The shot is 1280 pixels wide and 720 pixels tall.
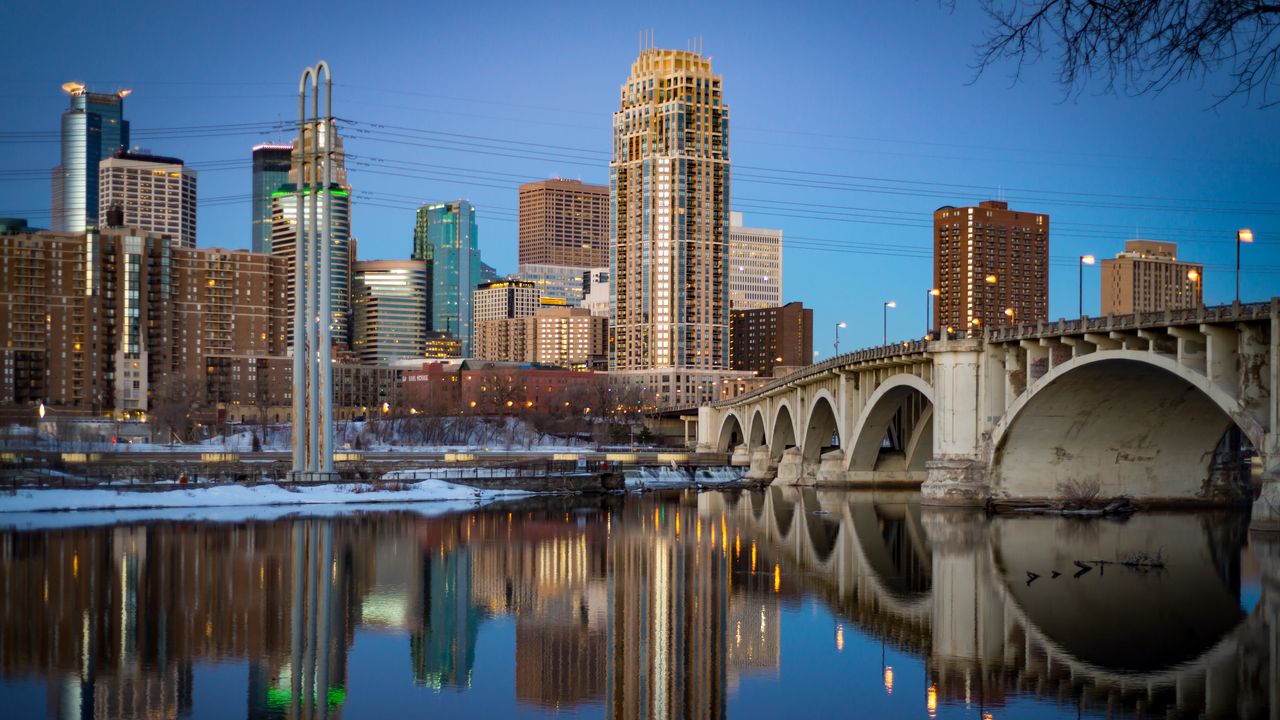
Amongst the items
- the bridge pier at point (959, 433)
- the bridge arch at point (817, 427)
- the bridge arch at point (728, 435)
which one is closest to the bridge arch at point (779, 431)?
the bridge arch at point (817, 427)

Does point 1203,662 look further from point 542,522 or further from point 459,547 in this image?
point 542,522

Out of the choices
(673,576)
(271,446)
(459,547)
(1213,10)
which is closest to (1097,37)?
(1213,10)

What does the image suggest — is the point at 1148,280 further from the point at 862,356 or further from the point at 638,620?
the point at 638,620

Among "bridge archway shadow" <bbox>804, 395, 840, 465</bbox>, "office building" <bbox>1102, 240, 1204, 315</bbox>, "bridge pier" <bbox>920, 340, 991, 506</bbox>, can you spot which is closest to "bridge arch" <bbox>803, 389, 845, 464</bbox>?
"bridge archway shadow" <bbox>804, 395, 840, 465</bbox>

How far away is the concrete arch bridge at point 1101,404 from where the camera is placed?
47406 millimetres

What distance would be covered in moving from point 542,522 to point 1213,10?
Result: 53801 mm

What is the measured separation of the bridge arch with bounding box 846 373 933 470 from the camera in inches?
3177

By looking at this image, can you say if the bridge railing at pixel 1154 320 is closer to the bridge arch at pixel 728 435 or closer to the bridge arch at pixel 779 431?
the bridge arch at pixel 779 431

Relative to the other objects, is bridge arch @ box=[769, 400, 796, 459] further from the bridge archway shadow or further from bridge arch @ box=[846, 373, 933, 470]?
bridge arch @ box=[846, 373, 933, 470]

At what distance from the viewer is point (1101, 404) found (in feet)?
202

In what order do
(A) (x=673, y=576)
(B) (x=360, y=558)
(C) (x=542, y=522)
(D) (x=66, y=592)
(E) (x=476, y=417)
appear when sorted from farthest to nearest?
(E) (x=476, y=417), (C) (x=542, y=522), (B) (x=360, y=558), (A) (x=673, y=576), (D) (x=66, y=592)

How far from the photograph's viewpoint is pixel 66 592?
36.4 meters

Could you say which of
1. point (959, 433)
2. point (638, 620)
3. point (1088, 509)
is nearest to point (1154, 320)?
point (1088, 509)

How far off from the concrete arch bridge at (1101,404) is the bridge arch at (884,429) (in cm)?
26
